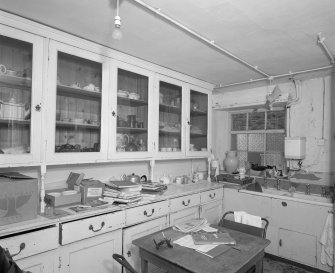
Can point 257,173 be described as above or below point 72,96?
below

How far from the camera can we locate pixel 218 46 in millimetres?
2232

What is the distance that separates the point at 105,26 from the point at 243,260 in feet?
6.17

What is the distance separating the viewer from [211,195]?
3113 mm

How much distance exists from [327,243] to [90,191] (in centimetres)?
244

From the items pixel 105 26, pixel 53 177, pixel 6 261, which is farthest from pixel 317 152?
pixel 6 261

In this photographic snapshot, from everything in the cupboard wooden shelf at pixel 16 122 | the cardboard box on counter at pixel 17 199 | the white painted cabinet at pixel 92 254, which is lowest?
the white painted cabinet at pixel 92 254

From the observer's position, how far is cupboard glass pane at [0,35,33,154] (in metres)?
1.78

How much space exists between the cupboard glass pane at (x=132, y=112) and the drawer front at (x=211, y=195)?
0.94 metres

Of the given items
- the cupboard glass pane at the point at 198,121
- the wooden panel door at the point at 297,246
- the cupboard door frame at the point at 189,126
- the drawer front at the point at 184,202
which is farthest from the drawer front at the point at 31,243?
the wooden panel door at the point at 297,246

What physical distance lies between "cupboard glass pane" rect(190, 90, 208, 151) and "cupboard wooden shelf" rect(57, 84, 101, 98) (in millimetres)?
1434

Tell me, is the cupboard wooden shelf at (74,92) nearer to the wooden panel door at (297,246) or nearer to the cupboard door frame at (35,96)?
the cupboard door frame at (35,96)

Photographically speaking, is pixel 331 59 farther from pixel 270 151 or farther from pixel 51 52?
pixel 51 52

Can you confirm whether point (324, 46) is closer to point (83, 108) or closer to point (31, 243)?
point (83, 108)

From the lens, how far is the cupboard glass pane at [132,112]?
97.2 inches
